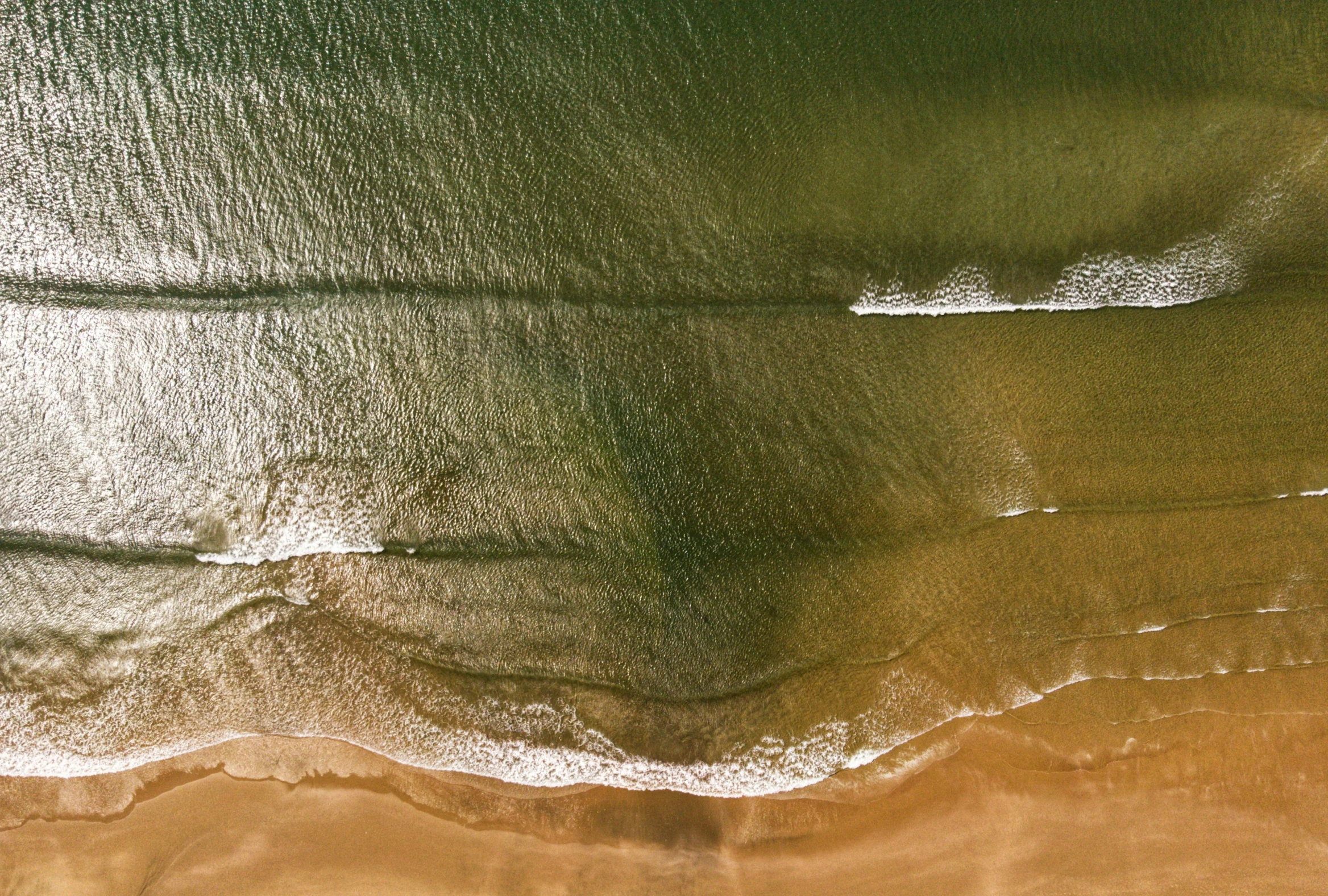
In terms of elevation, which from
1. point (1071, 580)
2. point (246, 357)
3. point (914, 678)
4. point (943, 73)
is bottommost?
point (914, 678)

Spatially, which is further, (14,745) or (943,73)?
(943,73)

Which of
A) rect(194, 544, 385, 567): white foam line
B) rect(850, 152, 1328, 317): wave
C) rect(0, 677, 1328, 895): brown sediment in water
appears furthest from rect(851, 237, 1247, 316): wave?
rect(194, 544, 385, 567): white foam line

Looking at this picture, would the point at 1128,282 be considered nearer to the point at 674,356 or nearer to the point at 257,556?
the point at 674,356

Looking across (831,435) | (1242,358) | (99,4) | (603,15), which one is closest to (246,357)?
(99,4)

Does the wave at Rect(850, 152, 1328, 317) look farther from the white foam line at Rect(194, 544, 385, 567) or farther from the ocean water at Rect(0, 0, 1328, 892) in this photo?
the white foam line at Rect(194, 544, 385, 567)

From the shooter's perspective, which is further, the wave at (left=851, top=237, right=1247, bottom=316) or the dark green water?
the wave at (left=851, top=237, right=1247, bottom=316)

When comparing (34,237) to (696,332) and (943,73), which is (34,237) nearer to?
(696,332)
